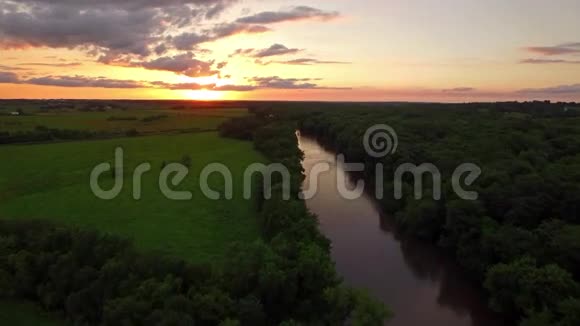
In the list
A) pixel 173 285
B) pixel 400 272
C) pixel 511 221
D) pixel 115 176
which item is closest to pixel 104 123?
pixel 115 176

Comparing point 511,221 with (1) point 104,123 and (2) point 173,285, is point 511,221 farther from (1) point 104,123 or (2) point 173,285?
(1) point 104,123

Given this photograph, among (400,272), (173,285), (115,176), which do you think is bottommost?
(400,272)

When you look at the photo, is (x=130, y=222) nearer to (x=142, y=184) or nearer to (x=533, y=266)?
(x=142, y=184)

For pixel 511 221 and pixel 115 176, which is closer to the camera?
pixel 511 221

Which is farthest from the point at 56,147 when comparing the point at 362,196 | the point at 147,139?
the point at 362,196


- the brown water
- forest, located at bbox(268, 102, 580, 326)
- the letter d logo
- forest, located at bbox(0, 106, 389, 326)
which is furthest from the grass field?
forest, located at bbox(0, 106, 389, 326)

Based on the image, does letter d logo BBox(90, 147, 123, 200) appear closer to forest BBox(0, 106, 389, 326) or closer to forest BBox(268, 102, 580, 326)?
forest BBox(0, 106, 389, 326)
